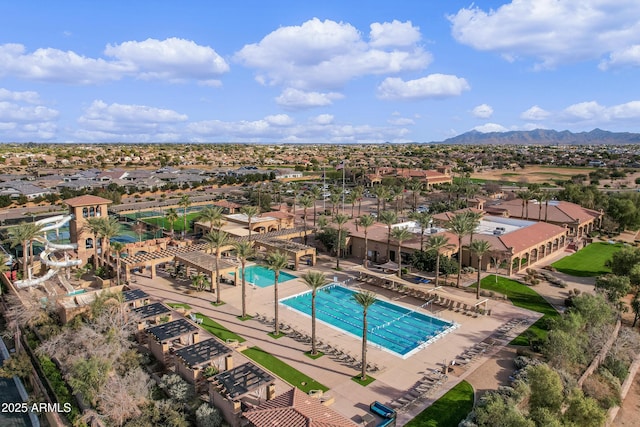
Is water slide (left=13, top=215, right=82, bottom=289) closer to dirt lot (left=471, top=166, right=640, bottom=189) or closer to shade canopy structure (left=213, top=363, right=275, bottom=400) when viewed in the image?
shade canopy structure (left=213, top=363, right=275, bottom=400)

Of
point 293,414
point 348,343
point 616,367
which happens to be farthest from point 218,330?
point 616,367

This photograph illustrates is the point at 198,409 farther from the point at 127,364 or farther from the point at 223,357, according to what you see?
the point at 127,364

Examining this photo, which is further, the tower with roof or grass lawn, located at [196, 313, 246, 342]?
the tower with roof

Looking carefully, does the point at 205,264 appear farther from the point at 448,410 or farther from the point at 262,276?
the point at 448,410

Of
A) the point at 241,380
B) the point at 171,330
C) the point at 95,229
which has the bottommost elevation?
the point at 241,380

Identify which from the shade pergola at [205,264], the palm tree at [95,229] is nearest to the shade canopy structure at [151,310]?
the shade pergola at [205,264]

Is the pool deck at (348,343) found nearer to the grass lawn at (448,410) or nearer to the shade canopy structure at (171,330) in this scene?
the grass lawn at (448,410)

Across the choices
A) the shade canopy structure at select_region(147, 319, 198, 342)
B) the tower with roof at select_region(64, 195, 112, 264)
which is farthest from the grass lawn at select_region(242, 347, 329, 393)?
the tower with roof at select_region(64, 195, 112, 264)

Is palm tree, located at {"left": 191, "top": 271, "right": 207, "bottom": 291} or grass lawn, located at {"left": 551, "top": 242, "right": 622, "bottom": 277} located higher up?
palm tree, located at {"left": 191, "top": 271, "right": 207, "bottom": 291}
